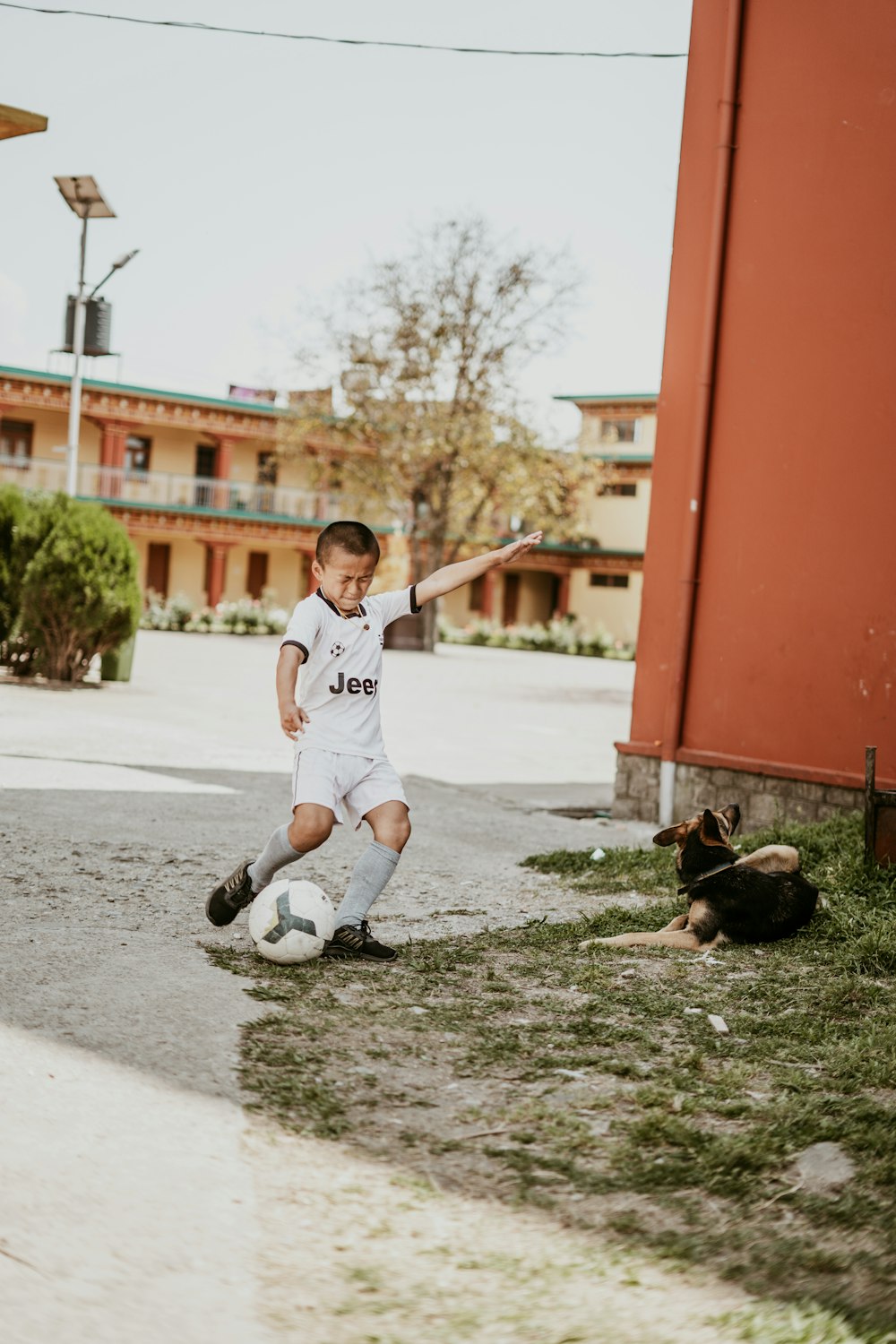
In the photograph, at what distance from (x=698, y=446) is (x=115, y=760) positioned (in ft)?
16.1

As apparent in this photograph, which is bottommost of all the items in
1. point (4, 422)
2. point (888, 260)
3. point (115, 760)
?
point (115, 760)

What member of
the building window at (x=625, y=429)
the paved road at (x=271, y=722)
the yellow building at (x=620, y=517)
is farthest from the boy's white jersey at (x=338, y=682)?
the building window at (x=625, y=429)

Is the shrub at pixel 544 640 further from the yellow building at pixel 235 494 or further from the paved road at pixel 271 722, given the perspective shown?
the paved road at pixel 271 722

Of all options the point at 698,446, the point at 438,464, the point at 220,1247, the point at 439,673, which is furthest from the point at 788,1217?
the point at 438,464

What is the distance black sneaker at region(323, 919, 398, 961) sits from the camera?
16.4ft

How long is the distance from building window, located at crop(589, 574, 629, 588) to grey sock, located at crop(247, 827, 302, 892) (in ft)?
162

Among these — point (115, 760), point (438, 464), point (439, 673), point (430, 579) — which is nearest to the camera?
point (430, 579)

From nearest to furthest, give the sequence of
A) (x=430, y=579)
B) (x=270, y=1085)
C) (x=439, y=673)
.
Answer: (x=270, y=1085)
(x=430, y=579)
(x=439, y=673)

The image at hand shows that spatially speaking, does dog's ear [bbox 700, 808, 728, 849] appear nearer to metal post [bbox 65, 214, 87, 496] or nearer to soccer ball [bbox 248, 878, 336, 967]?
soccer ball [bbox 248, 878, 336, 967]

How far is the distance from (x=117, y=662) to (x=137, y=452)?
31961 millimetres

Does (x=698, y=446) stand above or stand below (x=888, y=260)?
below

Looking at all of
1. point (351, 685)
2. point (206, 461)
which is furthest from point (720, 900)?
point (206, 461)

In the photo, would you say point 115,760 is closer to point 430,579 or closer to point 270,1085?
point 430,579

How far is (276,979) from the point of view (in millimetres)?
4676
